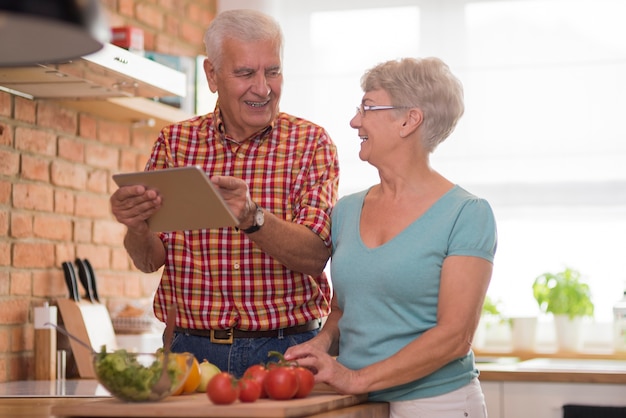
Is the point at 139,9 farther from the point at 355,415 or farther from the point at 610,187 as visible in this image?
the point at 355,415

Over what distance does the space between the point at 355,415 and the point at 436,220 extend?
43 centimetres

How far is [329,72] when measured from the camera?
4.30 metres

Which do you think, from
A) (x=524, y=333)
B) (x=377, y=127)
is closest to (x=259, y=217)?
(x=377, y=127)

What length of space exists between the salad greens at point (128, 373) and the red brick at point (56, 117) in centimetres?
150

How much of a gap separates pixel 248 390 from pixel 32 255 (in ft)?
4.83

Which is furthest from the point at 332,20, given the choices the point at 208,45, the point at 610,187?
the point at 208,45

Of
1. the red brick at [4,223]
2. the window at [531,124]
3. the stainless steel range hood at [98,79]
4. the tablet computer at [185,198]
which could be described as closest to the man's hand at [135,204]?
the tablet computer at [185,198]

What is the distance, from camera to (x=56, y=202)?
10.5ft

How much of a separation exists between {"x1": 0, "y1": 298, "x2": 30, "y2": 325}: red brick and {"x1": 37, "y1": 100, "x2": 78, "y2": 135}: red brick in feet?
1.85

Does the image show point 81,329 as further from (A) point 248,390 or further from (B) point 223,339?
(A) point 248,390

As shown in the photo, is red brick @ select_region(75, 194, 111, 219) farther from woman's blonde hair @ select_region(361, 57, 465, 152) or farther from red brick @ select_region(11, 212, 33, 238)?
woman's blonde hair @ select_region(361, 57, 465, 152)

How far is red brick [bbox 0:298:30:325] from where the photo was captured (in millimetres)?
2955

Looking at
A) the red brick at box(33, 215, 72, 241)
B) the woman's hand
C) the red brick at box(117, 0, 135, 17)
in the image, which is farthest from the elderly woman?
the red brick at box(117, 0, 135, 17)

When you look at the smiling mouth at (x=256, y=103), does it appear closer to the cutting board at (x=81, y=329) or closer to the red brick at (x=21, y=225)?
the red brick at (x=21, y=225)
